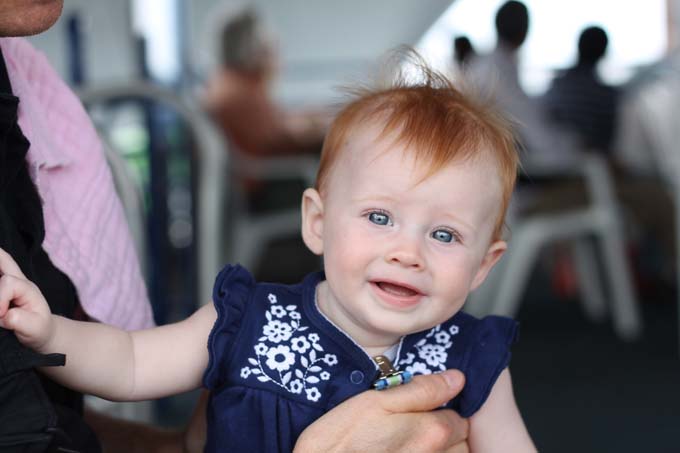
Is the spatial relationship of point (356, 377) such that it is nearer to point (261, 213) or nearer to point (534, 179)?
point (534, 179)

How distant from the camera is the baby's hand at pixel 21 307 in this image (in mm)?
790

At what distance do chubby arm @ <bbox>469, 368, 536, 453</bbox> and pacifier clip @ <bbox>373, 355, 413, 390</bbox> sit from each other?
103 millimetres

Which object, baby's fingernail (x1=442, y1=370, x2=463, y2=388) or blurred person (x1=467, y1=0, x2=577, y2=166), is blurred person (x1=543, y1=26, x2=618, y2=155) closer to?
blurred person (x1=467, y1=0, x2=577, y2=166)

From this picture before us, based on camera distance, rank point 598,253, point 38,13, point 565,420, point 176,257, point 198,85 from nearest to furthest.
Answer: point 38,13, point 565,420, point 176,257, point 598,253, point 198,85

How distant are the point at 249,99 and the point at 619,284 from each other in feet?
5.43

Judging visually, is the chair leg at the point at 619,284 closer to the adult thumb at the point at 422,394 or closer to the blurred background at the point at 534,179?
the blurred background at the point at 534,179

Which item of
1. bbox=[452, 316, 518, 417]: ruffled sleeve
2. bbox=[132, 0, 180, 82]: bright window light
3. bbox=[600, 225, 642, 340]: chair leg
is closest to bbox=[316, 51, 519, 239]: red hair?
bbox=[452, 316, 518, 417]: ruffled sleeve

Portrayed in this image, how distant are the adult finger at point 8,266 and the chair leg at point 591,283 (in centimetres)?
348

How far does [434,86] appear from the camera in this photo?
1.11 meters

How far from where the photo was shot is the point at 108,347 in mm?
933

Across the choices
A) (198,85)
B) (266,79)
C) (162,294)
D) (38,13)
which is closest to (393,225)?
(38,13)

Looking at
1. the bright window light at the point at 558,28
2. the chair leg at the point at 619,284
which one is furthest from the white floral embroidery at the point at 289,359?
the chair leg at the point at 619,284

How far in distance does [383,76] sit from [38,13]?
41 cm

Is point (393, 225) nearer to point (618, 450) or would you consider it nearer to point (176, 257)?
point (618, 450)
